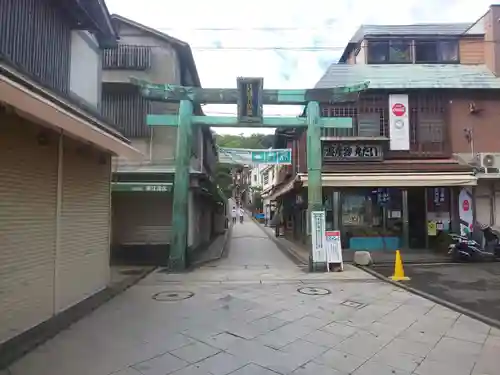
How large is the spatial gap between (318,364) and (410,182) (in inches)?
443

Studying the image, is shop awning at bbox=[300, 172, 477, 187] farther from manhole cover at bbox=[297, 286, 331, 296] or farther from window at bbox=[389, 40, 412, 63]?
window at bbox=[389, 40, 412, 63]

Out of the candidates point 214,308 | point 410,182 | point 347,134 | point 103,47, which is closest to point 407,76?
point 347,134

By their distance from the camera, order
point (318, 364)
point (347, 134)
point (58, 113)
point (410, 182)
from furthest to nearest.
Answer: point (347, 134)
point (410, 182)
point (58, 113)
point (318, 364)

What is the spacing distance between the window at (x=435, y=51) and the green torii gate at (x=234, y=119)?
25.9ft

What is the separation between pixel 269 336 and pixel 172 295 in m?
3.28

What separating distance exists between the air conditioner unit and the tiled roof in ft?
9.64

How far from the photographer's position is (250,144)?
46.1 meters

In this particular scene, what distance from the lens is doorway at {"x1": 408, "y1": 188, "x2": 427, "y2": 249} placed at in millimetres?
16422

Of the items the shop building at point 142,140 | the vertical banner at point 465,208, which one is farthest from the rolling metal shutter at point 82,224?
the vertical banner at point 465,208

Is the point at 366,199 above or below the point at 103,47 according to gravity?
below

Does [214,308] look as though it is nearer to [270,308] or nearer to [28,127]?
[270,308]

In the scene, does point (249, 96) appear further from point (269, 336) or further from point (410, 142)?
point (410, 142)

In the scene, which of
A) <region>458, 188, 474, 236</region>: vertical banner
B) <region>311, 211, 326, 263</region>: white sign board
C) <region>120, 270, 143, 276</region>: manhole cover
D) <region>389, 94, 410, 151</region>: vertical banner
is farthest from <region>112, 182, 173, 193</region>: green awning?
→ <region>458, 188, 474, 236</region>: vertical banner

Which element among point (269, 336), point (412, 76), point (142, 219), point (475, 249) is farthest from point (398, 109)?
point (269, 336)
